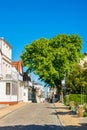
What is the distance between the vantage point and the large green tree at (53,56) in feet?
244

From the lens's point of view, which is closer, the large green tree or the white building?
the white building

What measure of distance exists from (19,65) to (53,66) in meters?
20.5

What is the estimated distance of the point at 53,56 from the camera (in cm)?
7475

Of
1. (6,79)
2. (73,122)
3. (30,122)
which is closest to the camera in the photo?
(30,122)

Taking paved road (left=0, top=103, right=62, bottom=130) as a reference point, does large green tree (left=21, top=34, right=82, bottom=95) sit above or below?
above

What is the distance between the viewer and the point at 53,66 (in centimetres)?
7506

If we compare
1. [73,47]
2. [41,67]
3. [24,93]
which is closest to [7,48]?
[41,67]

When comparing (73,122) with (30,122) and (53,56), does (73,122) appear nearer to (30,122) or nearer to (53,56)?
(30,122)

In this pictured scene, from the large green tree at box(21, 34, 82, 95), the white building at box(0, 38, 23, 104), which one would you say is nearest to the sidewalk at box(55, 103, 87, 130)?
the white building at box(0, 38, 23, 104)

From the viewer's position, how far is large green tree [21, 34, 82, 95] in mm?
74312

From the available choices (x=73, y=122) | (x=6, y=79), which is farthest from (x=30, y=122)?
(x=6, y=79)

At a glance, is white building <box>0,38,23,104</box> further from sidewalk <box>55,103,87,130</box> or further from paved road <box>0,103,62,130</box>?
sidewalk <box>55,103,87,130</box>

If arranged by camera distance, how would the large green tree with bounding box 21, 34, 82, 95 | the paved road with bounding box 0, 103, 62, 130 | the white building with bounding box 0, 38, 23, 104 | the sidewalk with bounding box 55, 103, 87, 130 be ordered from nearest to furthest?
1. the paved road with bounding box 0, 103, 62, 130
2. the sidewalk with bounding box 55, 103, 87, 130
3. the white building with bounding box 0, 38, 23, 104
4. the large green tree with bounding box 21, 34, 82, 95

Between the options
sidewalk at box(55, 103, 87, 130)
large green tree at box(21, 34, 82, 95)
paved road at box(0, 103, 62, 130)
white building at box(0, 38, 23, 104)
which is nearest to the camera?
paved road at box(0, 103, 62, 130)
